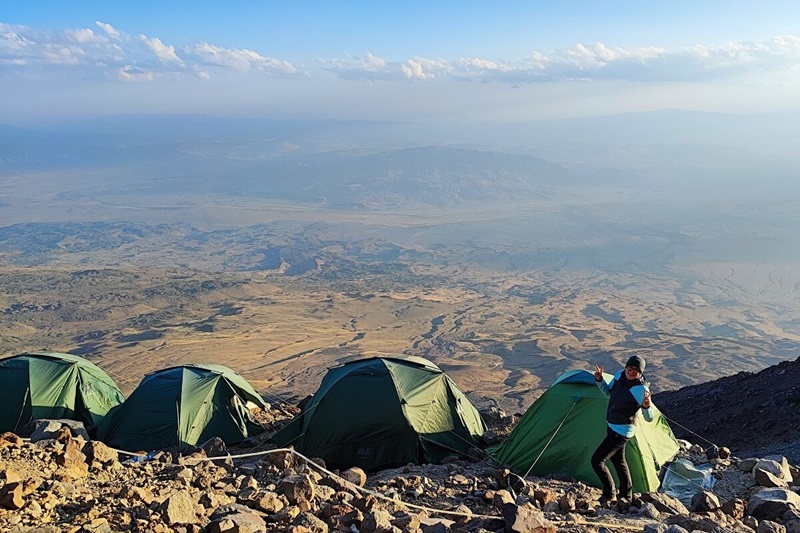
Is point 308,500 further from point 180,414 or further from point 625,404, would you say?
point 180,414

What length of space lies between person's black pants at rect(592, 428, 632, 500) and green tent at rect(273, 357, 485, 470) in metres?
4.36

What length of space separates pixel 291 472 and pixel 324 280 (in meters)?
105

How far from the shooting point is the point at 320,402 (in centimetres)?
1313

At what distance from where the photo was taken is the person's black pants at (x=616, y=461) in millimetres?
8750

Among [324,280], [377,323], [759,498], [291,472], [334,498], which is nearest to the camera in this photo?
[334,498]

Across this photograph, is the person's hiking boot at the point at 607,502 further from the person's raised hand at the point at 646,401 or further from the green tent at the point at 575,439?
the green tent at the point at 575,439

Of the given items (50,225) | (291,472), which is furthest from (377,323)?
(50,225)

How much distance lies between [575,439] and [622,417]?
8.28ft

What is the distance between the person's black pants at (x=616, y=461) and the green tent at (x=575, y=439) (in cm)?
145

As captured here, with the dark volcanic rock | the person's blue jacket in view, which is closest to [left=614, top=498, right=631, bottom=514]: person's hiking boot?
the person's blue jacket

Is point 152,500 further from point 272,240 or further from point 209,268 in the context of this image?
point 272,240

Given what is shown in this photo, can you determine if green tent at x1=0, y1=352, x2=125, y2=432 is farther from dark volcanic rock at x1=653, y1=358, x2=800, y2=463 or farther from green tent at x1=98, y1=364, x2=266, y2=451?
dark volcanic rock at x1=653, y1=358, x2=800, y2=463

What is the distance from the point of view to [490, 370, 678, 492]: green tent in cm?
1038

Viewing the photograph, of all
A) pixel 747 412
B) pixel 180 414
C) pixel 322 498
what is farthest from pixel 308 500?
pixel 747 412
